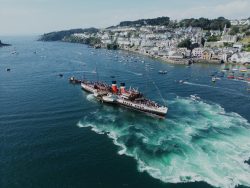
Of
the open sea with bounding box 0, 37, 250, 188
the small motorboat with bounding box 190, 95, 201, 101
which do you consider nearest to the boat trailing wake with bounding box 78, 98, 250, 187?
the open sea with bounding box 0, 37, 250, 188

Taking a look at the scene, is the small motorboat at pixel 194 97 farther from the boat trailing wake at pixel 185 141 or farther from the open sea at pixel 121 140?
the boat trailing wake at pixel 185 141

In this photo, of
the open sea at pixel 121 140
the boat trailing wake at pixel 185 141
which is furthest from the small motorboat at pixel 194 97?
the boat trailing wake at pixel 185 141

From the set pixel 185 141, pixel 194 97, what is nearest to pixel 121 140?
pixel 185 141

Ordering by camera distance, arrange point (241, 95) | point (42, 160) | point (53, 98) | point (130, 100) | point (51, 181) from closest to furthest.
Answer: point (51, 181)
point (42, 160)
point (130, 100)
point (53, 98)
point (241, 95)

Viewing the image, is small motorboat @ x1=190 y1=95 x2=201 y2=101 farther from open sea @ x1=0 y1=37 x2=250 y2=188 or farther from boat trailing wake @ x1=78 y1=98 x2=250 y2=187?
boat trailing wake @ x1=78 y1=98 x2=250 y2=187

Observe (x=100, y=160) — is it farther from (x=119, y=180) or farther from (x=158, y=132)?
(x=158, y=132)

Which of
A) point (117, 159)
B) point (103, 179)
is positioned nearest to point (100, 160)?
point (117, 159)
